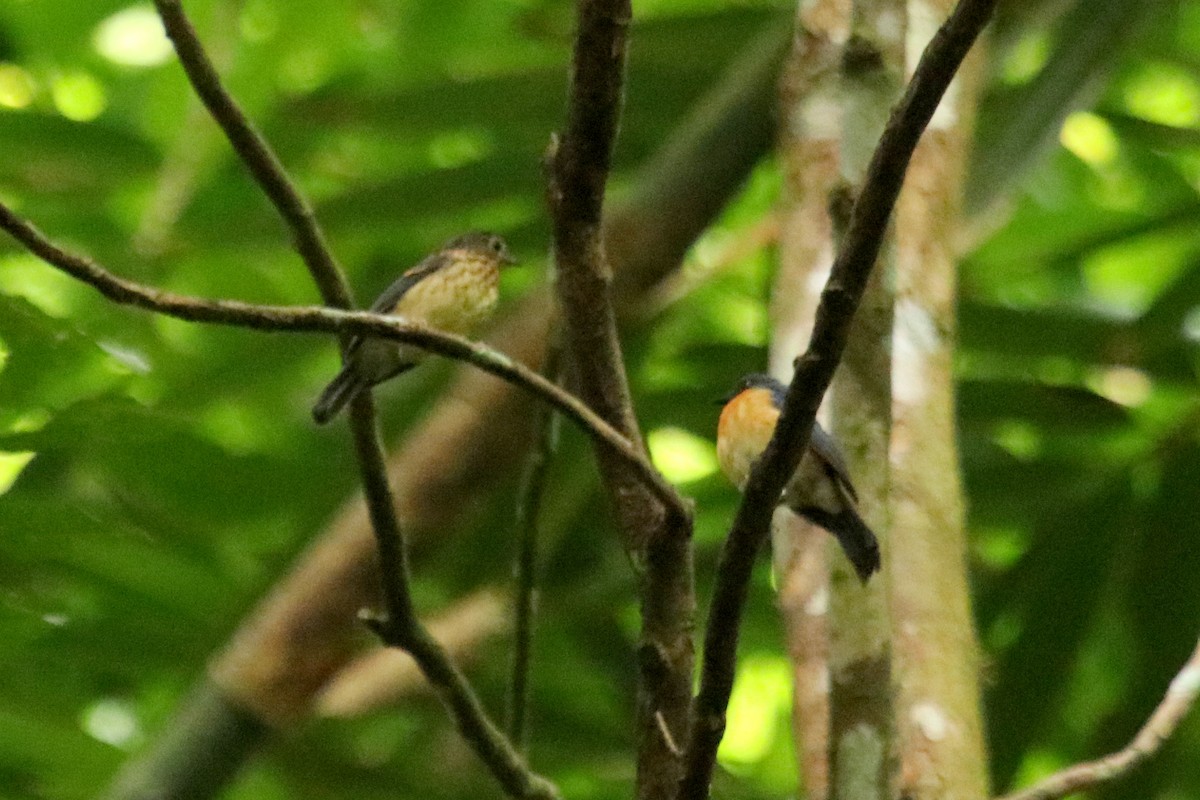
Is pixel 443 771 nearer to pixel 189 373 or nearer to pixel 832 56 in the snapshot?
pixel 189 373

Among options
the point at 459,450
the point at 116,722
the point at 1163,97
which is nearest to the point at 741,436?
the point at 459,450

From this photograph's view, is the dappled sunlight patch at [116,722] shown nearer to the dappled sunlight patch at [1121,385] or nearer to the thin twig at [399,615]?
the thin twig at [399,615]

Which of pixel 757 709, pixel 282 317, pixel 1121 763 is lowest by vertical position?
pixel 757 709

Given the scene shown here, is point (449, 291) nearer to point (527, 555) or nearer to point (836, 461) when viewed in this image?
point (527, 555)

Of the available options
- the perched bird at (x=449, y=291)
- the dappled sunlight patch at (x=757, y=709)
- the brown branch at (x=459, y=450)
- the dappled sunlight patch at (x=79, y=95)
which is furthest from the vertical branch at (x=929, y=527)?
the dappled sunlight patch at (x=79, y=95)

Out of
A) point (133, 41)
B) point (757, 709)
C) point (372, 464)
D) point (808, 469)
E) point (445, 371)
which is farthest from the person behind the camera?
point (757, 709)

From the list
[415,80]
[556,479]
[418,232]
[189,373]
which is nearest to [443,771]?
[556,479]
